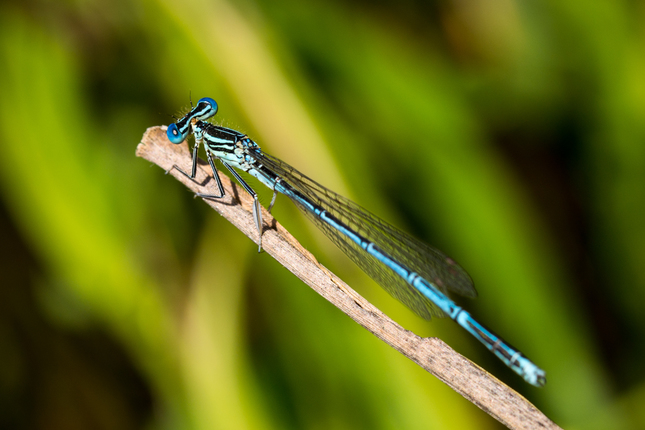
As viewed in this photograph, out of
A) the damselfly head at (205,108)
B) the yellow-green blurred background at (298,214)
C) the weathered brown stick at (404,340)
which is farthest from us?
the damselfly head at (205,108)

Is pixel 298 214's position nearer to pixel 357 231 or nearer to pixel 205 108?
pixel 357 231

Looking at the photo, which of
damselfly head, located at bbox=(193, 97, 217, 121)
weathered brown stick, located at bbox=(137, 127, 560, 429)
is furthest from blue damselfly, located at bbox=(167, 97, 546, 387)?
weathered brown stick, located at bbox=(137, 127, 560, 429)

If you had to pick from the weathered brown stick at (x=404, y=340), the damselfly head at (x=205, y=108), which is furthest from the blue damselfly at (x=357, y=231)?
the weathered brown stick at (x=404, y=340)

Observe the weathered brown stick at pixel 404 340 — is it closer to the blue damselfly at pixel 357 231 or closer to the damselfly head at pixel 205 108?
the blue damselfly at pixel 357 231

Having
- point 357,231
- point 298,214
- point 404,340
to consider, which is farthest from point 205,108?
point 404,340

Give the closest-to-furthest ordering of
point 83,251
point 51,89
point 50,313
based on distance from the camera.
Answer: point 83,251 → point 51,89 → point 50,313

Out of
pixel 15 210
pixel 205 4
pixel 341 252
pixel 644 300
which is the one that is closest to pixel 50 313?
pixel 15 210

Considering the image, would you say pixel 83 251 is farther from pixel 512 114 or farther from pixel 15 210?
pixel 512 114
